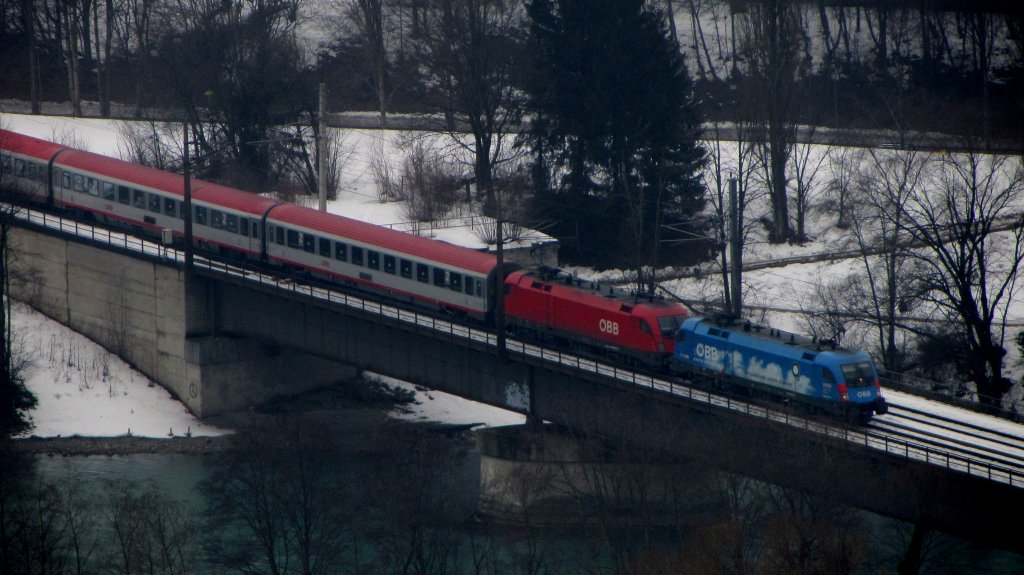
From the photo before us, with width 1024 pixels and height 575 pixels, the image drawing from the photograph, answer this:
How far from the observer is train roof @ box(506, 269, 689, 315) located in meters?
40.4

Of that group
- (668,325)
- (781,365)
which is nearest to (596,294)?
(668,325)

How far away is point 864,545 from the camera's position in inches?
1110

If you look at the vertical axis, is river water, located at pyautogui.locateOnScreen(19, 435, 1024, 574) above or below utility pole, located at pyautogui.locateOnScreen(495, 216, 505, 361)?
below

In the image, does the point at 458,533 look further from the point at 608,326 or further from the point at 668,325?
the point at 668,325

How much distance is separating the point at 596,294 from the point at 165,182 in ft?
70.1

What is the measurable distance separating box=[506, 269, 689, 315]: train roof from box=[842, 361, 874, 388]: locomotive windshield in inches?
266

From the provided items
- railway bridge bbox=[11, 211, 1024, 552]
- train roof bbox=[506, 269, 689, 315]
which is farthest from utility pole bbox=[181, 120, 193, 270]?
train roof bbox=[506, 269, 689, 315]

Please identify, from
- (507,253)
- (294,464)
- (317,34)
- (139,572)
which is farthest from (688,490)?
(317,34)

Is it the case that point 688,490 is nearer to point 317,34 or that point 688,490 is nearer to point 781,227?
point 781,227

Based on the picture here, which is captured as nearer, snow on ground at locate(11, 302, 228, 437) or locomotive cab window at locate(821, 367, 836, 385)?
locomotive cab window at locate(821, 367, 836, 385)

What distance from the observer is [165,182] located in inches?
2120

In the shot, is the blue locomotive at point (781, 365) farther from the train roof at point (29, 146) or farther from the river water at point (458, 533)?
the train roof at point (29, 146)

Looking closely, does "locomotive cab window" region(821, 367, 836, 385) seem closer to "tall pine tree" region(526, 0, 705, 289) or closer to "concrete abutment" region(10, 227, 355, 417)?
"concrete abutment" region(10, 227, 355, 417)

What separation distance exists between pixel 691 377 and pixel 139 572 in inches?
673
